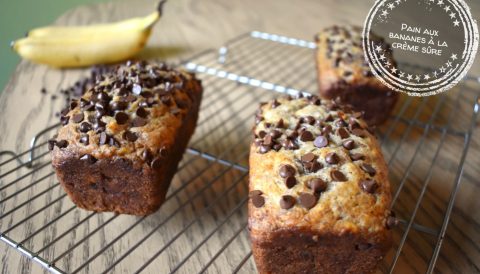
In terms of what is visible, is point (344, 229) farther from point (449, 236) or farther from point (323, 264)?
point (449, 236)

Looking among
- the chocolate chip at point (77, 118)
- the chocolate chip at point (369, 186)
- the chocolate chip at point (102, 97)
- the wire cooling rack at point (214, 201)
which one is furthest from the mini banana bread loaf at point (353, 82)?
the chocolate chip at point (77, 118)

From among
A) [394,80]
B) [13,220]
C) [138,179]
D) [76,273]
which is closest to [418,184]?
[394,80]

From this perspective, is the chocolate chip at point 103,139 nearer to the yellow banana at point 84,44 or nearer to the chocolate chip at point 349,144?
the chocolate chip at point 349,144

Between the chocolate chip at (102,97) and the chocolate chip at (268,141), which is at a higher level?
the chocolate chip at (102,97)

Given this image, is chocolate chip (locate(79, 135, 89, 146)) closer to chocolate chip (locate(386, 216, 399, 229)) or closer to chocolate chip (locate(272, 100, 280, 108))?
chocolate chip (locate(272, 100, 280, 108))

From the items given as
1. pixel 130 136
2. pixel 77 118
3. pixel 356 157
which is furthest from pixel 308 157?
pixel 77 118
